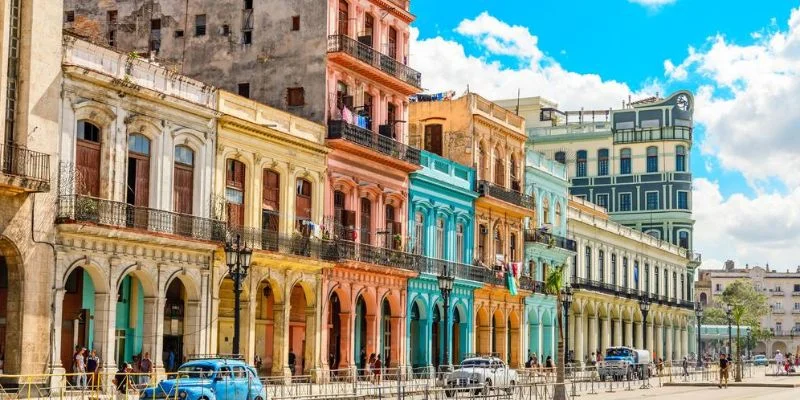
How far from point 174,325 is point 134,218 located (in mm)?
4729

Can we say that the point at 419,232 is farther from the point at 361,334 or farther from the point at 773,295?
the point at 773,295

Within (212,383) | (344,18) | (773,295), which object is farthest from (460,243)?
(773,295)

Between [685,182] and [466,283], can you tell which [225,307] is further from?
[685,182]

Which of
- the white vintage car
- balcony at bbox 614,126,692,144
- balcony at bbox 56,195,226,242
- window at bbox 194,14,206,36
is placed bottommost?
the white vintage car

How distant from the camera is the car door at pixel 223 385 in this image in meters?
29.0

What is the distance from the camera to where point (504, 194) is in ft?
192

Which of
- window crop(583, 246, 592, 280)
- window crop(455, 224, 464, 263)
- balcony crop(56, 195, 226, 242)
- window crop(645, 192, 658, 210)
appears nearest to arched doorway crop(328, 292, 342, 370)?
balcony crop(56, 195, 226, 242)

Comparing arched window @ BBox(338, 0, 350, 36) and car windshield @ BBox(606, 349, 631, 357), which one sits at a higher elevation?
arched window @ BBox(338, 0, 350, 36)

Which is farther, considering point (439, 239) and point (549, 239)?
point (549, 239)

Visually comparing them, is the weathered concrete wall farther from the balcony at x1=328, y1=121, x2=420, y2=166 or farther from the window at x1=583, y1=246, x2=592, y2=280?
the window at x1=583, y1=246, x2=592, y2=280

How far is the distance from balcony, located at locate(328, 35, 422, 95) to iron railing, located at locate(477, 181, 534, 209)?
22.3 ft

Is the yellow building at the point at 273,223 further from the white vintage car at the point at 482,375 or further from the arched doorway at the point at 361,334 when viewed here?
the white vintage car at the point at 482,375

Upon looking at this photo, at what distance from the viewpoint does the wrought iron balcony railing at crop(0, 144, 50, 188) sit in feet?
99.6

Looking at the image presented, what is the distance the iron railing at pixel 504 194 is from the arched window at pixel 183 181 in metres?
20.2
